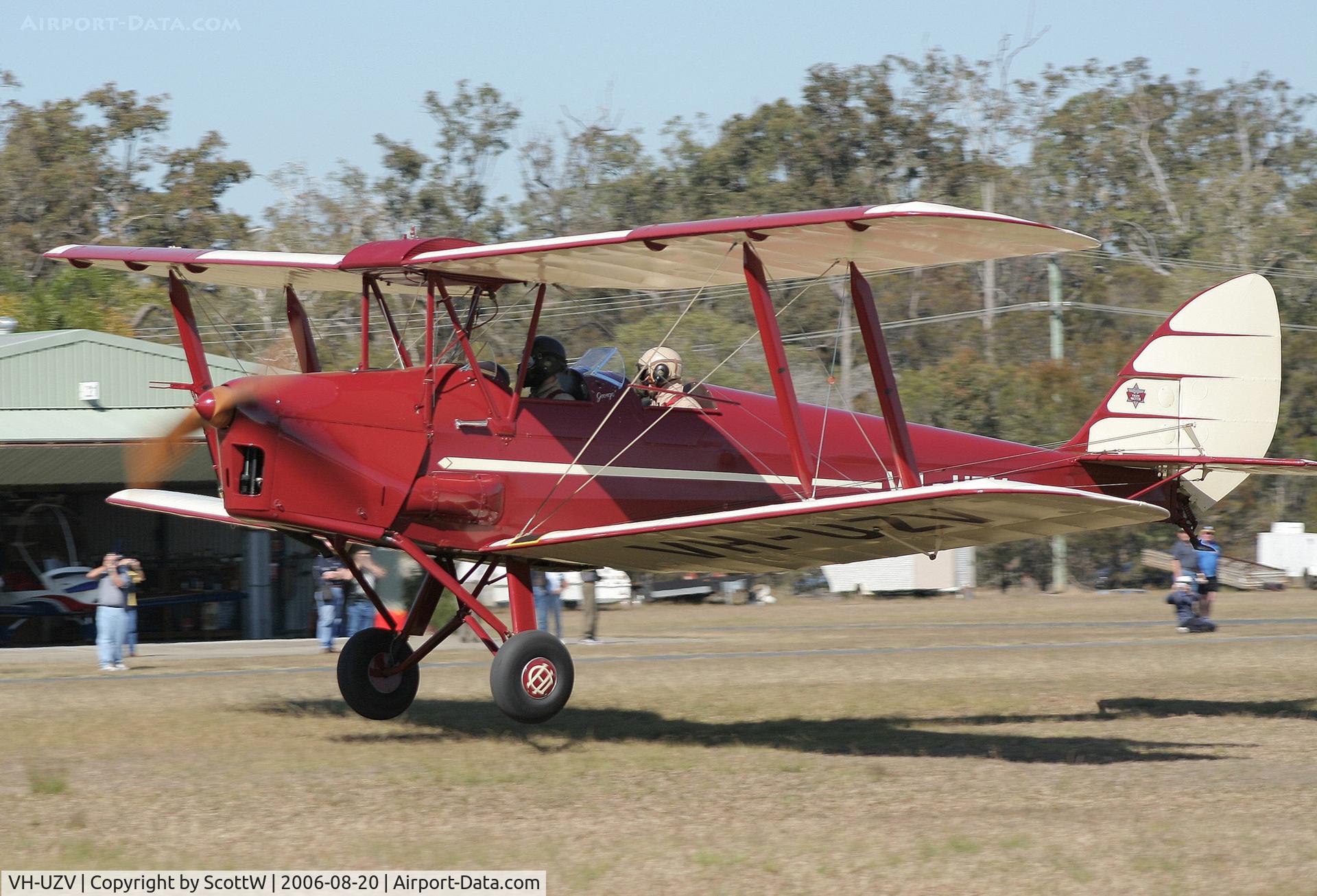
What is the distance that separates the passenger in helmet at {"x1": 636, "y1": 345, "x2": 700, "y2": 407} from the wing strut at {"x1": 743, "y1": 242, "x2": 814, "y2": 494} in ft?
5.19

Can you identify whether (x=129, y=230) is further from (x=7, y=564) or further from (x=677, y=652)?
(x=677, y=652)

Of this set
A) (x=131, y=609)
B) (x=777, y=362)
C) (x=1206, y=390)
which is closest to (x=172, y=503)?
(x=777, y=362)

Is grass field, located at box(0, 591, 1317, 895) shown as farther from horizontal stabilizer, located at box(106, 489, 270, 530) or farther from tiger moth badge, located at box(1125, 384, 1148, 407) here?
tiger moth badge, located at box(1125, 384, 1148, 407)

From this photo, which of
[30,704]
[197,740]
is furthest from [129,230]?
[197,740]

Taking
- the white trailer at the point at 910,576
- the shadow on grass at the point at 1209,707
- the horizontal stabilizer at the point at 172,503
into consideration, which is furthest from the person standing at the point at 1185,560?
the white trailer at the point at 910,576

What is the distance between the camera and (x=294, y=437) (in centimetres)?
950

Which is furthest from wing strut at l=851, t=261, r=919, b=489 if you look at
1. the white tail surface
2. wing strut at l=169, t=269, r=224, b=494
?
wing strut at l=169, t=269, r=224, b=494

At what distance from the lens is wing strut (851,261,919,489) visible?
986 cm

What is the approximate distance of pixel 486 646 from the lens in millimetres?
10750

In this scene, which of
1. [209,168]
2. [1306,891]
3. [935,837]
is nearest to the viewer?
[1306,891]

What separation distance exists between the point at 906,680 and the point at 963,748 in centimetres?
468

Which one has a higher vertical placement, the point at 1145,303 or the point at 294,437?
the point at 1145,303

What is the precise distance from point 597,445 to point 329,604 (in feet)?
36.7

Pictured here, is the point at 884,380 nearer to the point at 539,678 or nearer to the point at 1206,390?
the point at 539,678
